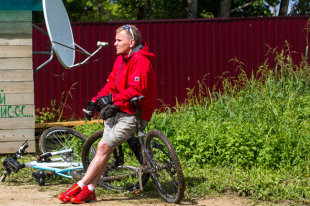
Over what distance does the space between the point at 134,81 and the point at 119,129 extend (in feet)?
1.67

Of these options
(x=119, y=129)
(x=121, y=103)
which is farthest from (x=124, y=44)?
(x=119, y=129)

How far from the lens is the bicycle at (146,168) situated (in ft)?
16.3

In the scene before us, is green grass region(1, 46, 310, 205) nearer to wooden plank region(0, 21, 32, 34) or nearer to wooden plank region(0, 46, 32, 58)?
wooden plank region(0, 46, 32, 58)

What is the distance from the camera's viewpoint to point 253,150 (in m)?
6.50

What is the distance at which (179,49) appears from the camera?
1110cm

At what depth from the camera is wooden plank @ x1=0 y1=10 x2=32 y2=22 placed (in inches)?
298

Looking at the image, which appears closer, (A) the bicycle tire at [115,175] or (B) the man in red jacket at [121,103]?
(B) the man in red jacket at [121,103]

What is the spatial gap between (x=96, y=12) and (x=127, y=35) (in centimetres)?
2561

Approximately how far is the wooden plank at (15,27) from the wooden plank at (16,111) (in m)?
1.06

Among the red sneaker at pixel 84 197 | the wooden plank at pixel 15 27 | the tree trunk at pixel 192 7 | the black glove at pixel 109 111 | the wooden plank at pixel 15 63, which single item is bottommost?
the red sneaker at pixel 84 197

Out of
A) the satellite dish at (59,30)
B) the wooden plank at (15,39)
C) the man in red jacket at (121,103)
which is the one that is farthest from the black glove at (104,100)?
the wooden plank at (15,39)

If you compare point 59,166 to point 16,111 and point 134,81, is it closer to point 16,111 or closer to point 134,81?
point 134,81

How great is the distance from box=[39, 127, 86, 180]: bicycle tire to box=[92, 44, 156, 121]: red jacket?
4.69ft

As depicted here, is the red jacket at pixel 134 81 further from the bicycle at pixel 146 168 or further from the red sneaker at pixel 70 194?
the red sneaker at pixel 70 194
